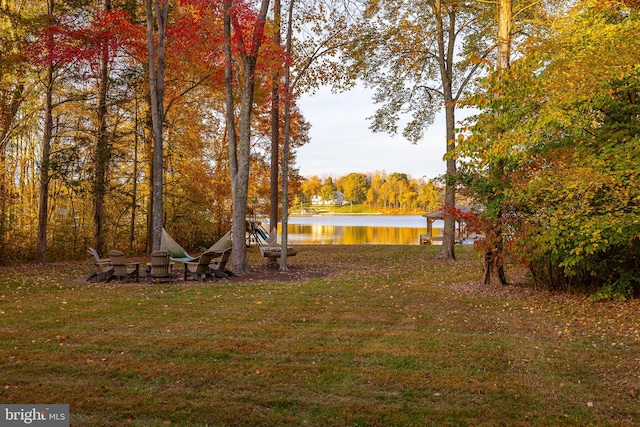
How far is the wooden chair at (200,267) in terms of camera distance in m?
10.0

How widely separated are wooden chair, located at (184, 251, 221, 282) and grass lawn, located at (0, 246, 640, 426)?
1.70m

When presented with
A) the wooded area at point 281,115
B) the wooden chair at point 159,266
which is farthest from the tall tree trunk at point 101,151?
the wooden chair at point 159,266

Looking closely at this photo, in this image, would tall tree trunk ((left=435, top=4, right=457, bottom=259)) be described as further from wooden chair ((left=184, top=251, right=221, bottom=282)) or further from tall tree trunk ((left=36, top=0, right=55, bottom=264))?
tall tree trunk ((left=36, top=0, right=55, bottom=264))

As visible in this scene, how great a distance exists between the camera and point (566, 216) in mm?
6656

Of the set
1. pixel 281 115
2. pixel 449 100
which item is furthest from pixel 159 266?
pixel 281 115

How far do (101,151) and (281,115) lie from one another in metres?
9.33

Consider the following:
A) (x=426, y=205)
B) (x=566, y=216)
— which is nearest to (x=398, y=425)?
(x=566, y=216)

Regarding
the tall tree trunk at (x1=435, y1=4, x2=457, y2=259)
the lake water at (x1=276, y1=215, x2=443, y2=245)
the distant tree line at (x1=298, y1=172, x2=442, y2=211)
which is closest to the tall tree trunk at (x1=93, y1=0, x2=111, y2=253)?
the tall tree trunk at (x1=435, y1=4, x2=457, y2=259)

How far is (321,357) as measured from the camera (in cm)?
461

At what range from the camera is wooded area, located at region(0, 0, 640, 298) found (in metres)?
6.84

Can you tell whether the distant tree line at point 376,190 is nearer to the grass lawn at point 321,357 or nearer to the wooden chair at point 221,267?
the wooden chair at point 221,267

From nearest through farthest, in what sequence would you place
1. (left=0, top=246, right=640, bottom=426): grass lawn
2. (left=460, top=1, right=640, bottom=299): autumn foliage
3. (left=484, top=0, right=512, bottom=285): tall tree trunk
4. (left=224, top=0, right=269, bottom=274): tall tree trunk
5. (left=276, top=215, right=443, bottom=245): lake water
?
(left=0, top=246, right=640, bottom=426): grass lawn < (left=460, top=1, right=640, bottom=299): autumn foliage < (left=484, top=0, right=512, bottom=285): tall tree trunk < (left=224, top=0, right=269, bottom=274): tall tree trunk < (left=276, top=215, right=443, bottom=245): lake water

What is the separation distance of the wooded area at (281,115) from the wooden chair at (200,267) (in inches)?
43.2

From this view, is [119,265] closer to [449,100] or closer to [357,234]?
[449,100]
